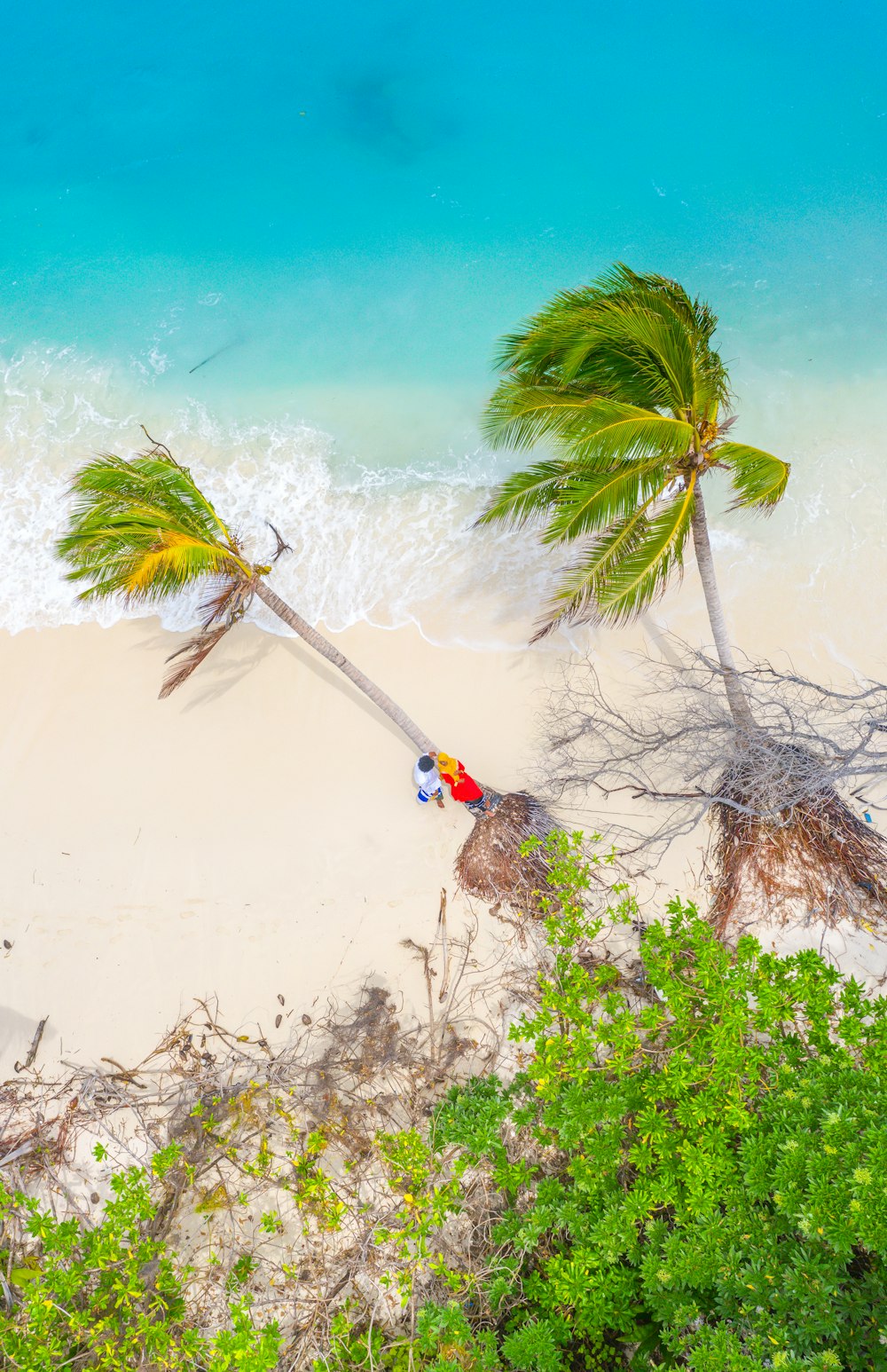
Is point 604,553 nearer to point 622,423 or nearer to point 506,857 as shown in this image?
point 622,423

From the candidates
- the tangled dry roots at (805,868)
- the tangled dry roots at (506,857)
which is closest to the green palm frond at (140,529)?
the tangled dry roots at (506,857)

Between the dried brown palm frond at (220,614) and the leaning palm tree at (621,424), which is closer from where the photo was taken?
the leaning palm tree at (621,424)

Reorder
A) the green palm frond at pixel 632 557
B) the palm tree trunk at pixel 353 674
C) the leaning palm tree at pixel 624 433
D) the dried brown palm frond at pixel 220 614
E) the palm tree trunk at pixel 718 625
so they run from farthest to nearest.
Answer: the palm tree trunk at pixel 353 674 < the palm tree trunk at pixel 718 625 < the dried brown palm frond at pixel 220 614 < the green palm frond at pixel 632 557 < the leaning palm tree at pixel 624 433

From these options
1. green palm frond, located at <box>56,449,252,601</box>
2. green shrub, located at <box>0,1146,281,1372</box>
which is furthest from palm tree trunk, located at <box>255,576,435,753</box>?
green shrub, located at <box>0,1146,281,1372</box>

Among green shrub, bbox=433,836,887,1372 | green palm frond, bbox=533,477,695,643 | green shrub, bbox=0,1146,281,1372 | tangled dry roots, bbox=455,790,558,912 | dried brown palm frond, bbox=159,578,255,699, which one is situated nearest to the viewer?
green shrub, bbox=433,836,887,1372

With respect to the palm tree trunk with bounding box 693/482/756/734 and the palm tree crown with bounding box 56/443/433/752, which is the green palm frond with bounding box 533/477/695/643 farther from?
the palm tree crown with bounding box 56/443/433/752

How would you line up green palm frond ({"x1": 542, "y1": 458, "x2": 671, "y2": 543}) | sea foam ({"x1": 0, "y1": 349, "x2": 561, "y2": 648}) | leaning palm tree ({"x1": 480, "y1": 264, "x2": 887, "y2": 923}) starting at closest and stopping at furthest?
leaning palm tree ({"x1": 480, "y1": 264, "x2": 887, "y2": 923})
green palm frond ({"x1": 542, "y1": 458, "x2": 671, "y2": 543})
sea foam ({"x1": 0, "y1": 349, "x2": 561, "y2": 648})

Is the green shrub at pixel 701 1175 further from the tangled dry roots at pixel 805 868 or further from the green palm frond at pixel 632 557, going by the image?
the green palm frond at pixel 632 557
